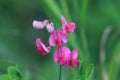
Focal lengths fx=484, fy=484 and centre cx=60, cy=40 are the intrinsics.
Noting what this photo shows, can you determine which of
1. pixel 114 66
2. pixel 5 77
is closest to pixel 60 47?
pixel 5 77

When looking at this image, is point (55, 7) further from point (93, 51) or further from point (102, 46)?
point (93, 51)

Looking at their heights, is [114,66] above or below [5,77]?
above

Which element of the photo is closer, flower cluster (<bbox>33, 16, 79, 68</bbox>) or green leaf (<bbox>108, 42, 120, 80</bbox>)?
flower cluster (<bbox>33, 16, 79, 68</bbox>)

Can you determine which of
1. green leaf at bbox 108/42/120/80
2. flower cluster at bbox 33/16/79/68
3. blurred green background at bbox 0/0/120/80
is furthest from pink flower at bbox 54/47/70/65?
blurred green background at bbox 0/0/120/80

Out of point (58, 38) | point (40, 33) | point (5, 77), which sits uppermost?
point (40, 33)

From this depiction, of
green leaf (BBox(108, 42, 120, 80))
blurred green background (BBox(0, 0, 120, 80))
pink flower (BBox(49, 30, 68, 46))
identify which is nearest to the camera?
pink flower (BBox(49, 30, 68, 46))

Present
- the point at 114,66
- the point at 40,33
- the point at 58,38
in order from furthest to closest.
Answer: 1. the point at 40,33
2. the point at 114,66
3. the point at 58,38

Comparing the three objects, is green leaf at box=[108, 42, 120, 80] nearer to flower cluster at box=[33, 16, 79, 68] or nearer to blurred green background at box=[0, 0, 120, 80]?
blurred green background at box=[0, 0, 120, 80]

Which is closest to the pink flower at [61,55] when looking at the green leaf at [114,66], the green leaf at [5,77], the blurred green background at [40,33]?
the green leaf at [5,77]

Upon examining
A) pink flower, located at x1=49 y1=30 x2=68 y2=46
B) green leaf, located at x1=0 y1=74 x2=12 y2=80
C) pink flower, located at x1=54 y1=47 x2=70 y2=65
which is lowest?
green leaf, located at x1=0 y1=74 x2=12 y2=80

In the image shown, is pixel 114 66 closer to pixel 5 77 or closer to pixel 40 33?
pixel 5 77

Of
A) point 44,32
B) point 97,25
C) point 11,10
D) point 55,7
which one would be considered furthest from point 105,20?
point 55,7
